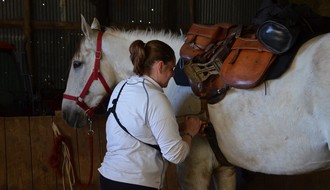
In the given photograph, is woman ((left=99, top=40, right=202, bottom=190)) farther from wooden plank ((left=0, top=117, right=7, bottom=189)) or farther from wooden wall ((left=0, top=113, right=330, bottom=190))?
wooden plank ((left=0, top=117, right=7, bottom=189))

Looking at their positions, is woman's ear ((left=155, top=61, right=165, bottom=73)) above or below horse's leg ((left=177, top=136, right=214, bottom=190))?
above

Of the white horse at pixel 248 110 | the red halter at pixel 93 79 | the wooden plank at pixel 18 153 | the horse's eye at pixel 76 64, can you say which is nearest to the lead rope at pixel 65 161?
the wooden plank at pixel 18 153

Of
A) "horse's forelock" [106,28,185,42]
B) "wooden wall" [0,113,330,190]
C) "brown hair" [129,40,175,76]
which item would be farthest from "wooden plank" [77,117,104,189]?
"brown hair" [129,40,175,76]

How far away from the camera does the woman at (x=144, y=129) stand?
1950mm

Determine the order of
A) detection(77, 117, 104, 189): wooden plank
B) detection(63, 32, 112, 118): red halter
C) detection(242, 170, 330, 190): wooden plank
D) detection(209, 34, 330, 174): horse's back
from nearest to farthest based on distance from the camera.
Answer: detection(209, 34, 330, 174): horse's back < detection(63, 32, 112, 118): red halter < detection(77, 117, 104, 189): wooden plank < detection(242, 170, 330, 190): wooden plank

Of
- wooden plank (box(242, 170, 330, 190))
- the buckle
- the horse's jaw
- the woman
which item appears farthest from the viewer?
wooden plank (box(242, 170, 330, 190))

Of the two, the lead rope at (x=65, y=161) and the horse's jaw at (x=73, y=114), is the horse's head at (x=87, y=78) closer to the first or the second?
the horse's jaw at (x=73, y=114)

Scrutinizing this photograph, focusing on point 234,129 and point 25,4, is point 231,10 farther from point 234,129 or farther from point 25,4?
point 234,129

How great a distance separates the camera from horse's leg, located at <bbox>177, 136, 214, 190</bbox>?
8.30ft

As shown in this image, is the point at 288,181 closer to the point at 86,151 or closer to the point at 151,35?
the point at 86,151

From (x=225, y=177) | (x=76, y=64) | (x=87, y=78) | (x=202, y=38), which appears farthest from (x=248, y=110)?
(x=76, y=64)

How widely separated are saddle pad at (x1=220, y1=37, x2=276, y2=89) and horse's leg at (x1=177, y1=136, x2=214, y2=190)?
0.51 metres

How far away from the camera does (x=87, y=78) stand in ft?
9.27

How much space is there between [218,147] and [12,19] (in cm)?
624
